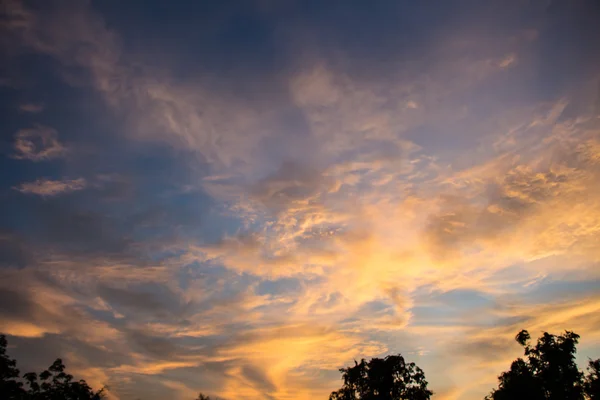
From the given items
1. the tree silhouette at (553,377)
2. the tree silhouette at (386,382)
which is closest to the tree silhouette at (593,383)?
the tree silhouette at (553,377)

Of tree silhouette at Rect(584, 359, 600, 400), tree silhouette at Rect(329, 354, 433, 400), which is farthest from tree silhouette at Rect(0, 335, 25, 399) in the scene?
tree silhouette at Rect(584, 359, 600, 400)

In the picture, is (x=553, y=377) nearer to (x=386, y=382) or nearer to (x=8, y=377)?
(x=386, y=382)

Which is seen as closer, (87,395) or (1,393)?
(1,393)

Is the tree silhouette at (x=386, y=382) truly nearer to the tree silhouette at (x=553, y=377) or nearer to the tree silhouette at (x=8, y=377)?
A: the tree silhouette at (x=553, y=377)

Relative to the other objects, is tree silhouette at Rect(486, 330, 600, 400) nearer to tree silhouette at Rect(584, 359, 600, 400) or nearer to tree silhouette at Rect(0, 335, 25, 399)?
tree silhouette at Rect(584, 359, 600, 400)

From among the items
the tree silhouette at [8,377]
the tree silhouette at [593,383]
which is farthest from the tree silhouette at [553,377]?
the tree silhouette at [8,377]

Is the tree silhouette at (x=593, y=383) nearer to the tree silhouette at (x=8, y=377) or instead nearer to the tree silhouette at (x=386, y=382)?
the tree silhouette at (x=386, y=382)

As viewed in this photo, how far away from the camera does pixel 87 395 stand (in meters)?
40.4

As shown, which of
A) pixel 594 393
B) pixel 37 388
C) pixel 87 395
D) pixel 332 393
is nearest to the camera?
pixel 37 388

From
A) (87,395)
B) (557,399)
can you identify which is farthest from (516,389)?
(87,395)

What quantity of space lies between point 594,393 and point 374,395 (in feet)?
96.4

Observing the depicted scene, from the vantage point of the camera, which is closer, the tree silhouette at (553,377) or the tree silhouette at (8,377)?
the tree silhouette at (8,377)

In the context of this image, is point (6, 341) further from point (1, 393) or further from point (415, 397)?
point (415, 397)

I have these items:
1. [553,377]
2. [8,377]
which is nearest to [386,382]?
[553,377]
